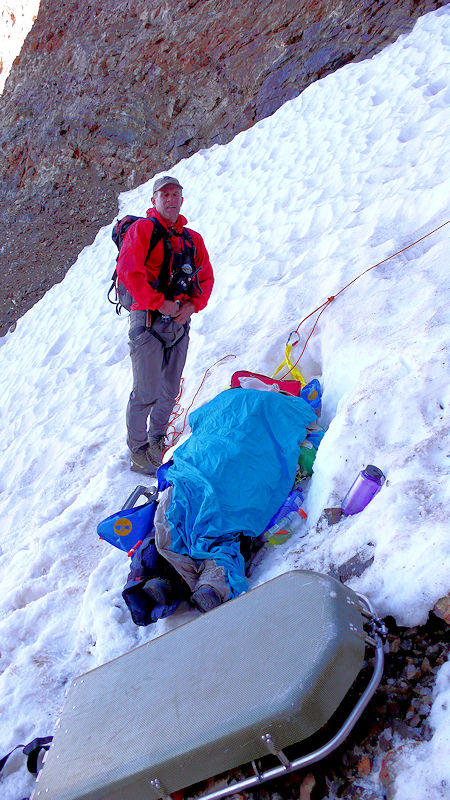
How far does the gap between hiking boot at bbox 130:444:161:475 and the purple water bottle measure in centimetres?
223

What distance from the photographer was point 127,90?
14.7 m

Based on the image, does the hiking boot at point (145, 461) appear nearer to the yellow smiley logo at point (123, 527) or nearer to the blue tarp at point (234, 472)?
the blue tarp at point (234, 472)

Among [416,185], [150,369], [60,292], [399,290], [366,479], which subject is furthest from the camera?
[60,292]

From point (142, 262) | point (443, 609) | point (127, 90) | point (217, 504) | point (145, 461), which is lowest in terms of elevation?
point (145, 461)

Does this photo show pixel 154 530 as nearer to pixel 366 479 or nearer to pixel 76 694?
pixel 76 694

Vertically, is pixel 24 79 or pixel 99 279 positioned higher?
pixel 24 79

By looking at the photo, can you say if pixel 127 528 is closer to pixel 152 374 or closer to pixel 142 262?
pixel 152 374

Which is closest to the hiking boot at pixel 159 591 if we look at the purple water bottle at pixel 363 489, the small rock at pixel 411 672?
the purple water bottle at pixel 363 489

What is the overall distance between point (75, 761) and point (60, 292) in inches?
356

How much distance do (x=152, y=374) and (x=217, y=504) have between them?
1.81m

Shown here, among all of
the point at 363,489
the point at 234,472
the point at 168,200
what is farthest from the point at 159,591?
the point at 168,200

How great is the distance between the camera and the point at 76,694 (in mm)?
2484

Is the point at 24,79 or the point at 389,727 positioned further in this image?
the point at 24,79

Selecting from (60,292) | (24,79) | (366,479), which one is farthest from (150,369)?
(24,79)
